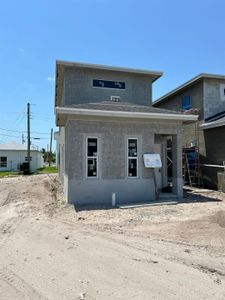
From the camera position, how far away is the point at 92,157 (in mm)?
10945

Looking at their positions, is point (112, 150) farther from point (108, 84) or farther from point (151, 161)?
point (108, 84)

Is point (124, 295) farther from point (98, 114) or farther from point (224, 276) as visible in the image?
point (98, 114)

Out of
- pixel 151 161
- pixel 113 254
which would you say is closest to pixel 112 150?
pixel 151 161

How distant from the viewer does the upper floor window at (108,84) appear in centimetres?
1504

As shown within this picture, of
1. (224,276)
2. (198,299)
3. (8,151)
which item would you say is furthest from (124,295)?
(8,151)

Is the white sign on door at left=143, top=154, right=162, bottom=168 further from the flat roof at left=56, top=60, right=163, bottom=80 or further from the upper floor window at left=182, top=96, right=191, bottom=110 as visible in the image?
the upper floor window at left=182, top=96, right=191, bottom=110

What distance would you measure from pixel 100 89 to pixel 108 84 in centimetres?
60

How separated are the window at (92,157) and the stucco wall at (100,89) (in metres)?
4.37

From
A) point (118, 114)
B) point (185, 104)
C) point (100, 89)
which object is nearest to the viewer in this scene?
point (118, 114)

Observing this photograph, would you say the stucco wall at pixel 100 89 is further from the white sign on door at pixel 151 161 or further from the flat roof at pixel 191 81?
the white sign on door at pixel 151 161

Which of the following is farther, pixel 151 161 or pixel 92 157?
pixel 151 161

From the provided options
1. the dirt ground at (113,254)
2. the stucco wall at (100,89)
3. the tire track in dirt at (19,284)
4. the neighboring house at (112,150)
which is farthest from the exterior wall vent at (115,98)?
the tire track in dirt at (19,284)

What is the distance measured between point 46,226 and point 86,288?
4073mm

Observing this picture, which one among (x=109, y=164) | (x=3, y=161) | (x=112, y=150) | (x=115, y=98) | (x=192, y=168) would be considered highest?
(x=115, y=98)
